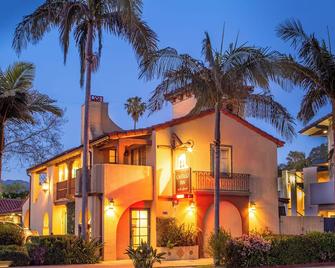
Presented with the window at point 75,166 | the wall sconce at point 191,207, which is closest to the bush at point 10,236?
the wall sconce at point 191,207

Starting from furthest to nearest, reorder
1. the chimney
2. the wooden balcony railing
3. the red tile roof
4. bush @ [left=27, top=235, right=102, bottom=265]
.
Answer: the red tile roof < the chimney < the wooden balcony railing < bush @ [left=27, top=235, right=102, bottom=265]

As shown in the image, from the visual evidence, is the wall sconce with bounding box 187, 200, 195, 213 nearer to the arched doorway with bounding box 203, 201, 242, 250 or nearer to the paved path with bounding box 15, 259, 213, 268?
the arched doorway with bounding box 203, 201, 242, 250

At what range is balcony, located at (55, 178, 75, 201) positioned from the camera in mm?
31500

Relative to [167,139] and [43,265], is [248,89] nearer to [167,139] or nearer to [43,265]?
[167,139]

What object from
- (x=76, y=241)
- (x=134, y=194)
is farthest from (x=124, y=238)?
(x=76, y=241)

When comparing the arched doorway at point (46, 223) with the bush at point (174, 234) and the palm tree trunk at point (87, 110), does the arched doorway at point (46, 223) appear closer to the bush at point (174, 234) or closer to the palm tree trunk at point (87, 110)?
the bush at point (174, 234)

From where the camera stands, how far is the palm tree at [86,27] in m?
24.0

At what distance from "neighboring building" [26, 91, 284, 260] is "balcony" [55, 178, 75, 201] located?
2.3 inches

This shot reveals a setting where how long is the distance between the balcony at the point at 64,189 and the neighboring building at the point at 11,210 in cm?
1336

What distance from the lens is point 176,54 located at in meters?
22.8

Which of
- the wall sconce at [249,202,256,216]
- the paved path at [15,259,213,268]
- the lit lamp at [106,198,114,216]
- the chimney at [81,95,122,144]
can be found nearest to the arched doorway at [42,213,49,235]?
the chimney at [81,95,122,144]

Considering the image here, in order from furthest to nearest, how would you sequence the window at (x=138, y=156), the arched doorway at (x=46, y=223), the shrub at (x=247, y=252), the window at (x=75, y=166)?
the arched doorway at (x=46, y=223) < the window at (x=75, y=166) < the window at (x=138, y=156) < the shrub at (x=247, y=252)

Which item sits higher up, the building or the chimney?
the chimney

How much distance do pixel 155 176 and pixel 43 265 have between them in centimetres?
695
